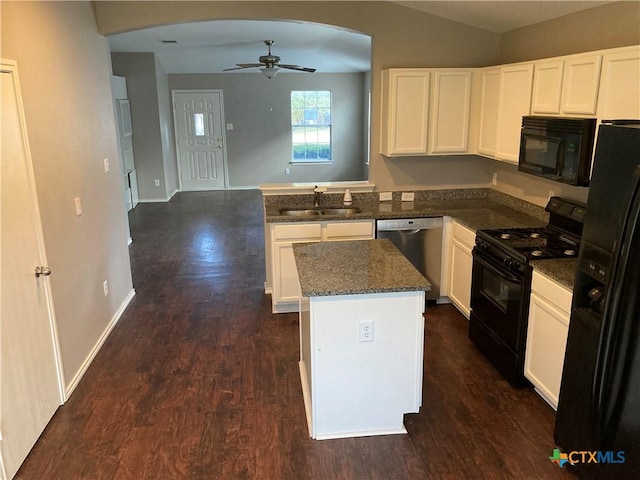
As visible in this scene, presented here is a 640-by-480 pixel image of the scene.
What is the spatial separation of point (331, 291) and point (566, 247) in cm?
167

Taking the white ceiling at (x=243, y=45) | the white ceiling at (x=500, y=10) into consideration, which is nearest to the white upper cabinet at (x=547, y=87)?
the white ceiling at (x=500, y=10)

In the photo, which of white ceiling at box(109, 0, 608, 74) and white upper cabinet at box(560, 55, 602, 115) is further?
white ceiling at box(109, 0, 608, 74)

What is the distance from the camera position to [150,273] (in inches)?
211

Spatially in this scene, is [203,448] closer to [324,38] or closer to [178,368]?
[178,368]

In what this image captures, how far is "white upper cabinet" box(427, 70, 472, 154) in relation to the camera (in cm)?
425

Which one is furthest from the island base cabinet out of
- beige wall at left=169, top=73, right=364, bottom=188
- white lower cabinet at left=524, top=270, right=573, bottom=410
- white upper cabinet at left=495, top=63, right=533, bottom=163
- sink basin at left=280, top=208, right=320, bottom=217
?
beige wall at left=169, top=73, right=364, bottom=188

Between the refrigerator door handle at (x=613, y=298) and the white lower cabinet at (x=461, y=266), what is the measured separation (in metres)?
1.98

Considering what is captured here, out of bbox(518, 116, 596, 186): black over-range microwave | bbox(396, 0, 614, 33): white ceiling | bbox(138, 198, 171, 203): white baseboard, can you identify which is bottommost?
bbox(138, 198, 171, 203): white baseboard

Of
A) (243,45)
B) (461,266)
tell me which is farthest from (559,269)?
(243,45)

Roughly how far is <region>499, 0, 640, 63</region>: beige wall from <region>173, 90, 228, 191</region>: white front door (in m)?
6.97

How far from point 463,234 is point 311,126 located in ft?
23.7

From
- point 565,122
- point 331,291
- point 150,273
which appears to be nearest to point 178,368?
point 331,291

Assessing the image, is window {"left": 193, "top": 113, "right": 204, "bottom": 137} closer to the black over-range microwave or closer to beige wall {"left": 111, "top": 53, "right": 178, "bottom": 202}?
beige wall {"left": 111, "top": 53, "right": 178, "bottom": 202}

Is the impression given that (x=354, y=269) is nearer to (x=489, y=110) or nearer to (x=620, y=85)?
(x=620, y=85)
